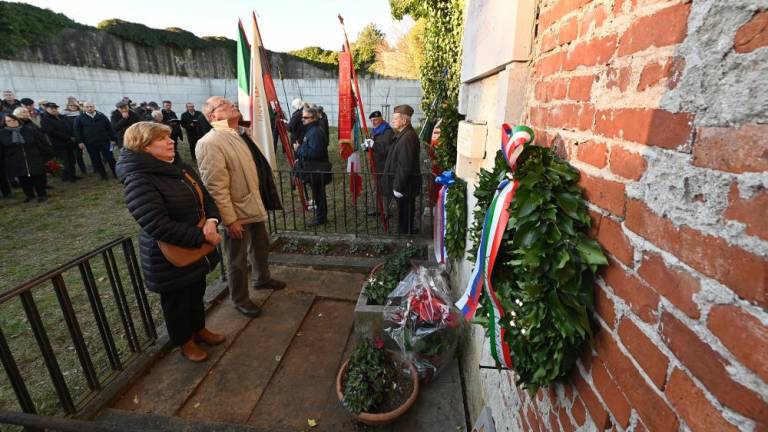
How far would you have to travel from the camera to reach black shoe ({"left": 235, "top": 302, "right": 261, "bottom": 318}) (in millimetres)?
3881

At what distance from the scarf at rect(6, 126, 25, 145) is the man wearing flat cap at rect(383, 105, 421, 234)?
775 cm

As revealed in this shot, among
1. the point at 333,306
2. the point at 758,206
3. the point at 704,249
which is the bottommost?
the point at 333,306

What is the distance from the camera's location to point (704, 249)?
693mm

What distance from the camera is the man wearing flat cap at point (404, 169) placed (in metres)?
5.04

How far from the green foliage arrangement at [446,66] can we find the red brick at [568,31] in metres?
2.67

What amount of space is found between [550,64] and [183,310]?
3170 millimetres

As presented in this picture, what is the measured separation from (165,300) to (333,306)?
68.6 inches

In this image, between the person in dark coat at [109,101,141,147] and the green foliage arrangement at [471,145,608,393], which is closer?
the green foliage arrangement at [471,145,608,393]

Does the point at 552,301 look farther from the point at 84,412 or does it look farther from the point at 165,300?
the point at 84,412

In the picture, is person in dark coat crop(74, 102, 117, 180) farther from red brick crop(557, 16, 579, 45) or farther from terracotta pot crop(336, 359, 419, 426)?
red brick crop(557, 16, 579, 45)

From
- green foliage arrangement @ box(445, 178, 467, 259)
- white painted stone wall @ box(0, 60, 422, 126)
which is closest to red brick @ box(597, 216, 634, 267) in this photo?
green foliage arrangement @ box(445, 178, 467, 259)

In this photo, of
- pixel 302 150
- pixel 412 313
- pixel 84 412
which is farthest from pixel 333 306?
pixel 302 150

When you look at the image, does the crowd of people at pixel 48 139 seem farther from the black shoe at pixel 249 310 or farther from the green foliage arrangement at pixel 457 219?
the green foliage arrangement at pixel 457 219

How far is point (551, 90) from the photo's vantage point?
1.45 m
